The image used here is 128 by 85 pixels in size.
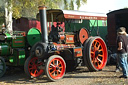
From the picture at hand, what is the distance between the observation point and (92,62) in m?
5.76

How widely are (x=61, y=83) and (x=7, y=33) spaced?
269 cm

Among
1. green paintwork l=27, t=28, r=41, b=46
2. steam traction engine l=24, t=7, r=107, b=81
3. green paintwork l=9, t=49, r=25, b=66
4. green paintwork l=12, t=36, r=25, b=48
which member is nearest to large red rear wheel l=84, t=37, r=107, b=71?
steam traction engine l=24, t=7, r=107, b=81

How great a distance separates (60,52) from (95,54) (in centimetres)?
128

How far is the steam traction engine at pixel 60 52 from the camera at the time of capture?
4.96 m

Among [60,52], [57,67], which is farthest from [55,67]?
[60,52]

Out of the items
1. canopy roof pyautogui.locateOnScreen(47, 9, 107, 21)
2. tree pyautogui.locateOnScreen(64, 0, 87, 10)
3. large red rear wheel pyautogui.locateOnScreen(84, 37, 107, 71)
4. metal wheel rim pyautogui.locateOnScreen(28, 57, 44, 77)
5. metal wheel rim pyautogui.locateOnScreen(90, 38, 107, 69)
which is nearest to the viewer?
metal wheel rim pyautogui.locateOnScreen(28, 57, 44, 77)

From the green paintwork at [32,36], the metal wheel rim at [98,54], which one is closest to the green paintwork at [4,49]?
the green paintwork at [32,36]

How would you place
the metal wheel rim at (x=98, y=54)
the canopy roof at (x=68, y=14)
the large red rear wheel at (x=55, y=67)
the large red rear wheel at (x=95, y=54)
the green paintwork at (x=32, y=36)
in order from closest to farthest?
the large red rear wheel at (x=55, y=67) → the large red rear wheel at (x=95, y=54) → the canopy roof at (x=68, y=14) → the metal wheel rim at (x=98, y=54) → the green paintwork at (x=32, y=36)

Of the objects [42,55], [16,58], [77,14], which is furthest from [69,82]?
[77,14]

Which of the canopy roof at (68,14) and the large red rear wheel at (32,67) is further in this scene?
the canopy roof at (68,14)

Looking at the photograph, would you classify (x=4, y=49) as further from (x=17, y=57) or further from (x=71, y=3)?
(x=71, y=3)

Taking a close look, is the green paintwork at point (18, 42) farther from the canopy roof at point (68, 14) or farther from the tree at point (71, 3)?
the tree at point (71, 3)

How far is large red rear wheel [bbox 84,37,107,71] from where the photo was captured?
5.57m

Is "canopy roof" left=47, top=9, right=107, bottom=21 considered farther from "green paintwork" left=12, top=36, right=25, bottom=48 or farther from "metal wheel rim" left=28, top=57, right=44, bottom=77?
"metal wheel rim" left=28, top=57, right=44, bottom=77
